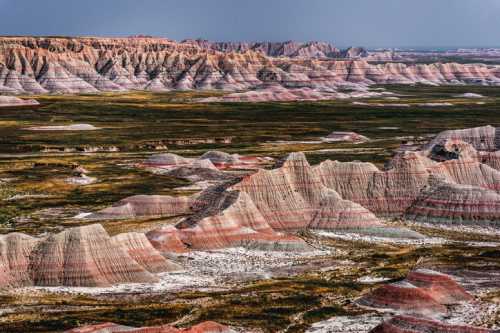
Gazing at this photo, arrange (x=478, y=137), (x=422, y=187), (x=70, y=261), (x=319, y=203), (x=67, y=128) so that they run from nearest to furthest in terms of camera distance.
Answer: (x=70, y=261), (x=319, y=203), (x=422, y=187), (x=478, y=137), (x=67, y=128)

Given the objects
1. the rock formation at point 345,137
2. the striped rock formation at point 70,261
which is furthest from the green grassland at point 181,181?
the striped rock formation at point 70,261

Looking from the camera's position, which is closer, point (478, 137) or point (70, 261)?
point (70, 261)

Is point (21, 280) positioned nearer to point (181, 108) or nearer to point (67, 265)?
point (67, 265)

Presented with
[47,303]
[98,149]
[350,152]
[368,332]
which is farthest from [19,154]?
[368,332]

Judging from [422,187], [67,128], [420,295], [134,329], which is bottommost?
[420,295]

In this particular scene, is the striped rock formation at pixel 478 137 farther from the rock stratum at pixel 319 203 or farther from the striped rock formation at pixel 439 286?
the striped rock formation at pixel 439 286

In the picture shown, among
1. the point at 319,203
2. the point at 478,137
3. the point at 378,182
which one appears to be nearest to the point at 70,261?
the point at 319,203

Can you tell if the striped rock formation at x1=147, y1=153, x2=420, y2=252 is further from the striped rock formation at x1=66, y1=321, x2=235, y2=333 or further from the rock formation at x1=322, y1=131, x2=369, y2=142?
the rock formation at x1=322, y1=131, x2=369, y2=142

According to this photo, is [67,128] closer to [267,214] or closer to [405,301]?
[267,214]
